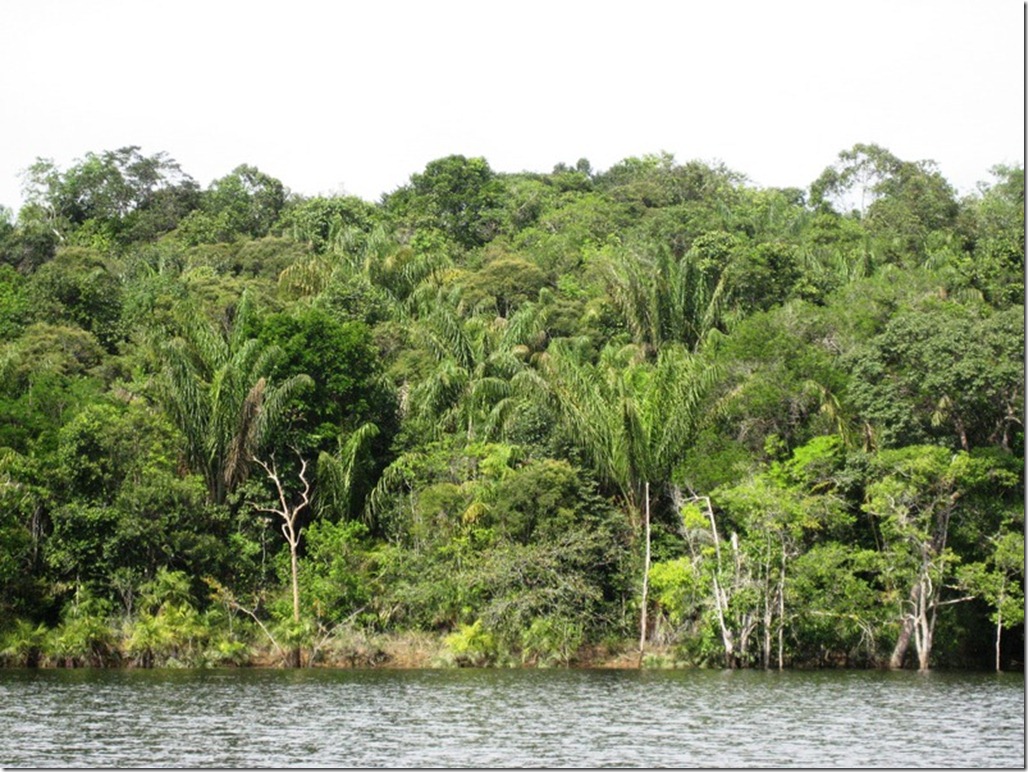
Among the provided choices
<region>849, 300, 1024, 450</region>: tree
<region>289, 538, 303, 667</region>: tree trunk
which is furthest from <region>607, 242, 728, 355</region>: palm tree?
<region>289, 538, 303, 667</region>: tree trunk

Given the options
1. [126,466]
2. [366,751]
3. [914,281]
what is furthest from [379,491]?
[366,751]

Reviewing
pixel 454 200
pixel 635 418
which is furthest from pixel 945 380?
pixel 454 200

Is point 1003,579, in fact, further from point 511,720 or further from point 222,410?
point 222,410

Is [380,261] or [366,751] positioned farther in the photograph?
[380,261]

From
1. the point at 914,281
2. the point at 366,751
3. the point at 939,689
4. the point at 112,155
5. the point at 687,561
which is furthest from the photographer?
the point at 112,155

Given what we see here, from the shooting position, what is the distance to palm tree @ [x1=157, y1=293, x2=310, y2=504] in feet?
131

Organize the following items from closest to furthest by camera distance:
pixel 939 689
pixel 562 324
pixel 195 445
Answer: pixel 939 689 → pixel 195 445 → pixel 562 324

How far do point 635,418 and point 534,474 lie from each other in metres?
3.26

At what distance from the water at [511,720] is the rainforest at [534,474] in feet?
9.92

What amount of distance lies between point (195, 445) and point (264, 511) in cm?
283

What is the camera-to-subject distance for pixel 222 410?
39.9 meters

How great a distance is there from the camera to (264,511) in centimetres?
4094

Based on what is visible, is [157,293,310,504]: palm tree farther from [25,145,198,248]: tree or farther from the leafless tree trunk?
[25,145,198,248]: tree

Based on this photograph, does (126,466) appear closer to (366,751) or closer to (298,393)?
(298,393)
